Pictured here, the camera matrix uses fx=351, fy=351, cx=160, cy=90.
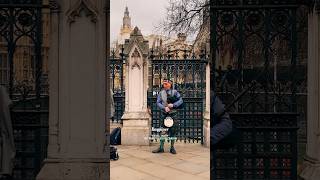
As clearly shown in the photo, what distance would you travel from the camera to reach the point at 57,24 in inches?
199

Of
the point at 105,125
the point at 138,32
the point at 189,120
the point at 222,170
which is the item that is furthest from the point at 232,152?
the point at 189,120

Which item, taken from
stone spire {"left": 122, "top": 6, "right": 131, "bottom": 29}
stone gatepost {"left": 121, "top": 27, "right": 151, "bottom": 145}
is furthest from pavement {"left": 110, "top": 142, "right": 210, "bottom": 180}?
stone spire {"left": 122, "top": 6, "right": 131, "bottom": 29}

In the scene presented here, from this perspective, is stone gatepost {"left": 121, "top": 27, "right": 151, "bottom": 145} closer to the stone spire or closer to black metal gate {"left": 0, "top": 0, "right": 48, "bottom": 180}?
black metal gate {"left": 0, "top": 0, "right": 48, "bottom": 180}

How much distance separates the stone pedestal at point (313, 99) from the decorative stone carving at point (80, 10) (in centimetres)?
313

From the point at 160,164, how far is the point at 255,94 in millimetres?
3932

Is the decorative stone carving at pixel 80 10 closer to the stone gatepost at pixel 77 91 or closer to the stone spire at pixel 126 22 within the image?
the stone gatepost at pixel 77 91

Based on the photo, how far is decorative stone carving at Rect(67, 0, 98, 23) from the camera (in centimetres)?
506

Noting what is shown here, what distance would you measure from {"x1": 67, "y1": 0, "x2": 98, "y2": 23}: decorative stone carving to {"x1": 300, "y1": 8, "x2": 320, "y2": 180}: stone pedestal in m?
3.13

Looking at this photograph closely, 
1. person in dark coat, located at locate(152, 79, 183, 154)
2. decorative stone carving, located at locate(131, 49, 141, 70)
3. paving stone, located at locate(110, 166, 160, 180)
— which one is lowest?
paving stone, located at locate(110, 166, 160, 180)

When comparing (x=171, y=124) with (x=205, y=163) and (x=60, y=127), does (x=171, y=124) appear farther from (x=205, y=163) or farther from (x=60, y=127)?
(x=60, y=127)

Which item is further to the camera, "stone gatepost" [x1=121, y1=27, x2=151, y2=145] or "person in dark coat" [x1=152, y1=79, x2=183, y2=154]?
"stone gatepost" [x1=121, y1=27, x2=151, y2=145]

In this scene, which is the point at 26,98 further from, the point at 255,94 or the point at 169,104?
the point at 169,104

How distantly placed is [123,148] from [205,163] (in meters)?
3.01

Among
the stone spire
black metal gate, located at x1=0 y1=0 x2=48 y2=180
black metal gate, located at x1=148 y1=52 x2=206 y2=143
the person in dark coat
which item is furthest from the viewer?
the stone spire
